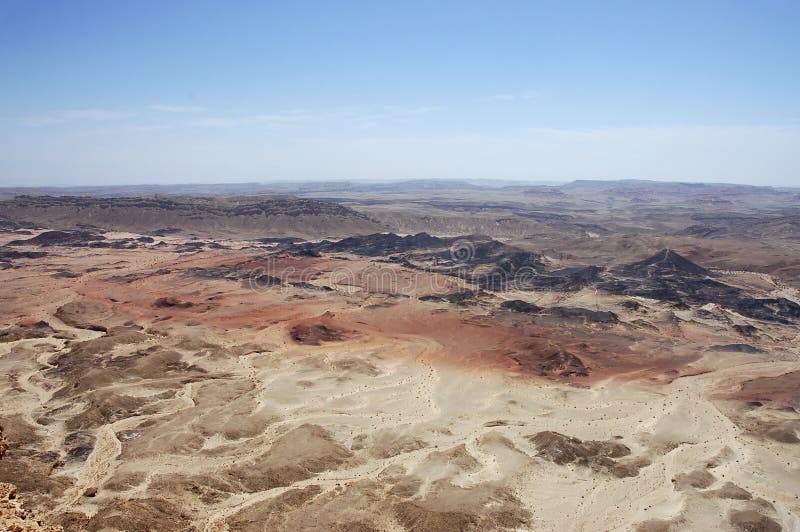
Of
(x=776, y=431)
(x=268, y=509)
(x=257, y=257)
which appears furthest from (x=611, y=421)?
(x=257, y=257)

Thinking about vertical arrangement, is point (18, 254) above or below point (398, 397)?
above

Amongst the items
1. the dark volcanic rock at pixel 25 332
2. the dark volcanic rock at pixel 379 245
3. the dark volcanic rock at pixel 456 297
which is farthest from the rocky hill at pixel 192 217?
the dark volcanic rock at pixel 25 332

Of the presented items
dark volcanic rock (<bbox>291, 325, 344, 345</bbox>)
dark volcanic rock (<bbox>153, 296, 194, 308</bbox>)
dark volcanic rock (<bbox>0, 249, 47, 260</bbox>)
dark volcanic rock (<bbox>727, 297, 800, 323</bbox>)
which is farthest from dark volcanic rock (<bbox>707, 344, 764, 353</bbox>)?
dark volcanic rock (<bbox>0, 249, 47, 260</bbox>)

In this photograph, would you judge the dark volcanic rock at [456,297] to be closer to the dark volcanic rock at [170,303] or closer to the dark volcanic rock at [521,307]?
the dark volcanic rock at [521,307]

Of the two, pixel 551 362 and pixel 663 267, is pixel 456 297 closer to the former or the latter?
pixel 551 362

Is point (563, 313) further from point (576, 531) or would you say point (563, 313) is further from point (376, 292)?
point (576, 531)

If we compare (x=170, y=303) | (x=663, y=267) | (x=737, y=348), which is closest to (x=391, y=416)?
(x=737, y=348)
